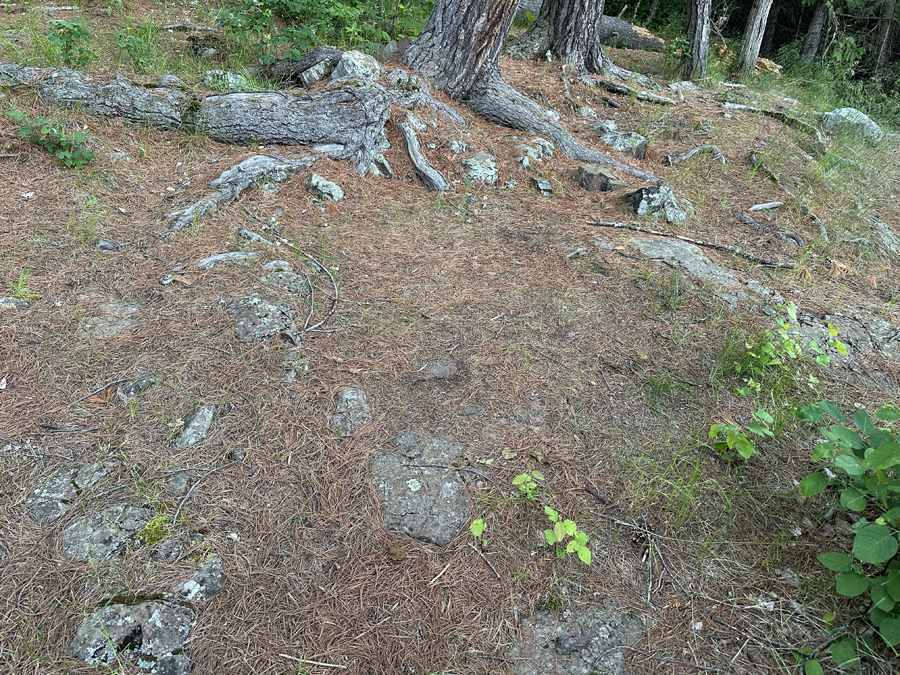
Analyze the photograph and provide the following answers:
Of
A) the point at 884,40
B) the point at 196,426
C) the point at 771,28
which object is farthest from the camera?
the point at 771,28

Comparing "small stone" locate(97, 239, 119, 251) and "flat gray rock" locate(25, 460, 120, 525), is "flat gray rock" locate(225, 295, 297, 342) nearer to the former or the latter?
"flat gray rock" locate(25, 460, 120, 525)

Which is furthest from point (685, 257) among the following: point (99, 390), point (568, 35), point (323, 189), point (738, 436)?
point (568, 35)

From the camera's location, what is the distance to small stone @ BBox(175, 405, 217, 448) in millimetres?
2340

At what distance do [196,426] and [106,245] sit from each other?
1819mm

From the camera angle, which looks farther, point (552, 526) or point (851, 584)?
point (552, 526)

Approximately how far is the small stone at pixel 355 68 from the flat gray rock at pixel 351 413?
12.0 feet

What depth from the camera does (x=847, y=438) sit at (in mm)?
2051

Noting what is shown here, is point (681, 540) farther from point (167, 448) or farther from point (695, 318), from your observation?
point (167, 448)

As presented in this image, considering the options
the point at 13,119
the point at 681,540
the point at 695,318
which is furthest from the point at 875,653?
the point at 13,119

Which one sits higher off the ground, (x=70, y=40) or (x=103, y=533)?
(x=70, y=40)

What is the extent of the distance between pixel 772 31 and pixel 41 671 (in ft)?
61.1

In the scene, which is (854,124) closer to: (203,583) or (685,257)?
(685,257)

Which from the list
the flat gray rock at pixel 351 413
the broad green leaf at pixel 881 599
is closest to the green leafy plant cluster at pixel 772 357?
the broad green leaf at pixel 881 599

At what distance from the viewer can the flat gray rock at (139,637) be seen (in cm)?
167
